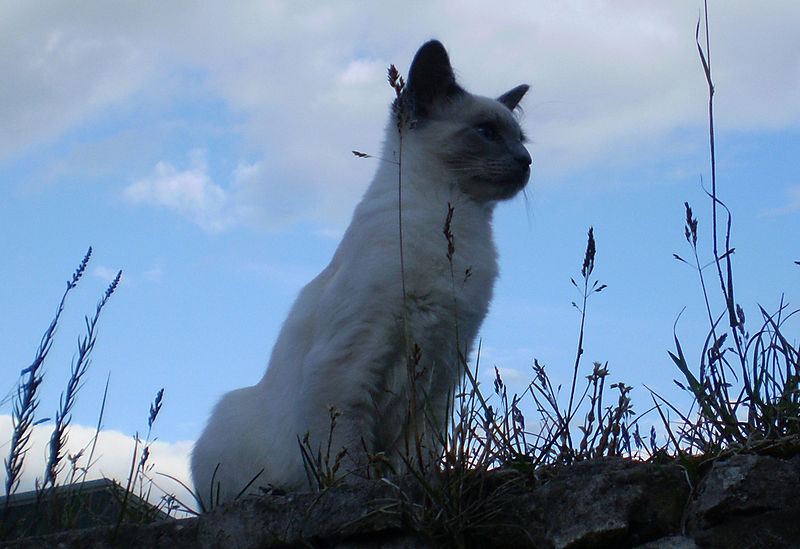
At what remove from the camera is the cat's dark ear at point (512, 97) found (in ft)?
18.2

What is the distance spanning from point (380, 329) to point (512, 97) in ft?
9.10

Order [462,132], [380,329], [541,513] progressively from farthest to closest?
[462,132] → [380,329] → [541,513]

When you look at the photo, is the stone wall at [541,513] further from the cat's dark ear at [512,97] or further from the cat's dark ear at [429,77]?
the cat's dark ear at [512,97]

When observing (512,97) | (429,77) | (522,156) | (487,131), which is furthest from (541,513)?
(512,97)

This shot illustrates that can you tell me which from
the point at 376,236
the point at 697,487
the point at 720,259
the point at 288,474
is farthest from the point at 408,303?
Result: the point at 697,487

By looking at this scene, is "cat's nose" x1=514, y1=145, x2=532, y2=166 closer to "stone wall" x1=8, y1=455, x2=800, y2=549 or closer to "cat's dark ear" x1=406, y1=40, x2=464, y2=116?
"cat's dark ear" x1=406, y1=40, x2=464, y2=116

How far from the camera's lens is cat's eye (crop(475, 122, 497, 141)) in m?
4.63

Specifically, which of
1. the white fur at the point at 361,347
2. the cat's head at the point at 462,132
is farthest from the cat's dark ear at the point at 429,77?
the white fur at the point at 361,347

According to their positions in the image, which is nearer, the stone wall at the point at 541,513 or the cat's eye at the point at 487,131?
the stone wall at the point at 541,513

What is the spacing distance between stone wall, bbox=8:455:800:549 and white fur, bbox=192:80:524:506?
2.83ft

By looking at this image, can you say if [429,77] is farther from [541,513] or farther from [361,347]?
[541,513]

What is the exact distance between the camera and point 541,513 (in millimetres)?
1963

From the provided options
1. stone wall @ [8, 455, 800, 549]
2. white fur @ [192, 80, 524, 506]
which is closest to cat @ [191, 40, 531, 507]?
white fur @ [192, 80, 524, 506]

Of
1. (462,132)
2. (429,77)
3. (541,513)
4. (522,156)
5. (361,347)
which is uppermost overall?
(429,77)
